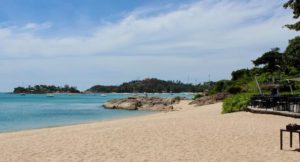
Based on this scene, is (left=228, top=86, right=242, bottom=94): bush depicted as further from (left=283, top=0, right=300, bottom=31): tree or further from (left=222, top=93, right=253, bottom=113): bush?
(left=283, top=0, right=300, bottom=31): tree

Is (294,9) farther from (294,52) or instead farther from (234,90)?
(234,90)

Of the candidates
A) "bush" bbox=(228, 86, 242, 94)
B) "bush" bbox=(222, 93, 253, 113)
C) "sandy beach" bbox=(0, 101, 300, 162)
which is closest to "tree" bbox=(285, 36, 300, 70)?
"bush" bbox=(228, 86, 242, 94)

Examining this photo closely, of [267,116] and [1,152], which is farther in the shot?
[267,116]

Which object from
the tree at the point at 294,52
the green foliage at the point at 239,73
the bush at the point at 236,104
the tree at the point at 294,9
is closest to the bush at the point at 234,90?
the tree at the point at 294,52

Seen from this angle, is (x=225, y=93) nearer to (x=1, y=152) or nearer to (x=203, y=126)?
(x=203, y=126)

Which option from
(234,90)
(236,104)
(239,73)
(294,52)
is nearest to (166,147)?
(236,104)

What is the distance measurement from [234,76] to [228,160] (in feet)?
240

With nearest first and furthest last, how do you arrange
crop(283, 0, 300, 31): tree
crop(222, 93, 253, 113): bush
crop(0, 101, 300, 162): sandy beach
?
crop(0, 101, 300, 162): sandy beach → crop(283, 0, 300, 31): tree → crop(222, 93, 253, 113): bush

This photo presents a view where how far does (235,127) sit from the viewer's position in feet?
59.9

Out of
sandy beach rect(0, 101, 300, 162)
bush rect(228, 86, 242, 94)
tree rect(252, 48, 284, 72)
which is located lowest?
sandy beach rect(0, 101, 300, 162)

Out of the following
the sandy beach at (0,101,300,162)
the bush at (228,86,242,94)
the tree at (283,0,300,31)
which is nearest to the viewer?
the sandy beach at (0,101,300,162)

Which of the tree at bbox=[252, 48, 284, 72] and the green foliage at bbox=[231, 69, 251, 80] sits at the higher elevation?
the tree at bbox=[252, 48, 284, 72]

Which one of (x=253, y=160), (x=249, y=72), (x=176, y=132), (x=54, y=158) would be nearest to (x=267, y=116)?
(x=176, y=132)

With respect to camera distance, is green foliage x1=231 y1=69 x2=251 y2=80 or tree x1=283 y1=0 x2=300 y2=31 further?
green foliage x1=231 y1=69 x2=251 y2=80
